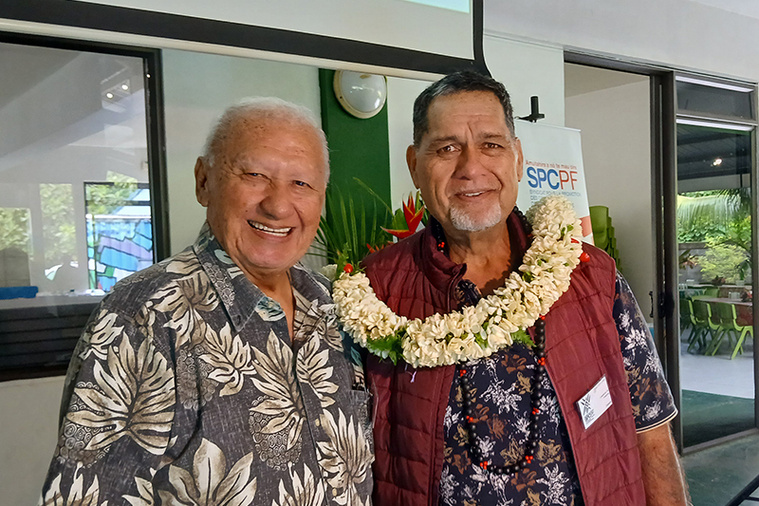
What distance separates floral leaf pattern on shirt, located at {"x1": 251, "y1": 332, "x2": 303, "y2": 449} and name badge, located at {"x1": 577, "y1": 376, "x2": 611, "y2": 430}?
0.67 meters

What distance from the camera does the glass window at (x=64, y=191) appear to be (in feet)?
8.04

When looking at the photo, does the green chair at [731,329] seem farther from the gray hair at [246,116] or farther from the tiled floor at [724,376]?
the gray hair at [246,116]

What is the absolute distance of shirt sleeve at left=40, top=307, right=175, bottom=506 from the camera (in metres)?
1.00

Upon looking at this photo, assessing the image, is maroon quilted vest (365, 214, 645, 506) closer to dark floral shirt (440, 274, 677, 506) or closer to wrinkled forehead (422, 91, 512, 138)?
dark floral shirt (440, 274, 677, 506)

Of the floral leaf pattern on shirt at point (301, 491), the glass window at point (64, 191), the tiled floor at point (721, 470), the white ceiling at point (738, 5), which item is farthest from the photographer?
the white ceiling at point (738, 5)

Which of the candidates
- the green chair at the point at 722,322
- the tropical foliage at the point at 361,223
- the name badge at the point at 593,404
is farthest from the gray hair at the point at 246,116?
the green chair at the point at 722,322

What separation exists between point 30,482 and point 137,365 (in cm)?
190

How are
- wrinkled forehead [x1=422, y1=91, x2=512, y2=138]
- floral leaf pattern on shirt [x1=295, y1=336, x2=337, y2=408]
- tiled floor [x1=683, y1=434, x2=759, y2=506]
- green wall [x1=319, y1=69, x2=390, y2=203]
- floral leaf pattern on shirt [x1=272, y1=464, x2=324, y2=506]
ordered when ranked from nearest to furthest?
floral leaf pattern on shirt [x1=272, y1=464, x2=324, y2=506] < floral leaf pattern on shirt [x1=295, y1=336, x2=337, y2=408] < wrinkled forehead [x1=422, y1=91, x2=512, y2=138] < green wall [x1=319, y1=69, x2=390, y2=203] < tiled floor [x1=683, y1=434, x2=759, y2=506]

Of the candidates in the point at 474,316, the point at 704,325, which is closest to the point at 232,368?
the point at 474,316

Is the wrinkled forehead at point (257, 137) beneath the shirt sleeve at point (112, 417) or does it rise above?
above

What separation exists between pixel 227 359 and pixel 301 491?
31cm

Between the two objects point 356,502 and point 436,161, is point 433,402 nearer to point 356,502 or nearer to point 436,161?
point 356,502

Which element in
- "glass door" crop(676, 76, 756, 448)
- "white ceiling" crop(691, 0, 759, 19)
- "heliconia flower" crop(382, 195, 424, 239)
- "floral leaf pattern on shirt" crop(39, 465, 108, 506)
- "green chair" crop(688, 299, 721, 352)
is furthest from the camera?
"green chair" crop(688, 299, 721, 352)

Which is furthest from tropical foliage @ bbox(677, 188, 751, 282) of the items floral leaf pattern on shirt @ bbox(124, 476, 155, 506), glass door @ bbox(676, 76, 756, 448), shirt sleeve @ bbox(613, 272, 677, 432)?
floral leaf pattern on shirt @ bbox(124, 476, 155, 506)
